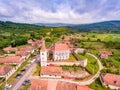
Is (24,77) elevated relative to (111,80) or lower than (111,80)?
lower

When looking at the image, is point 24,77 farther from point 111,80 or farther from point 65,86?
point 111,80

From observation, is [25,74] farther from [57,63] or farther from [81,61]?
[81,61]

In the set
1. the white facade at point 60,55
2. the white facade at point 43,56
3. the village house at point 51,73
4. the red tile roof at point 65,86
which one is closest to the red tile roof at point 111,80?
the village house at point 51,73

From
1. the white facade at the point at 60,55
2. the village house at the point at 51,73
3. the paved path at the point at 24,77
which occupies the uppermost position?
the white facade at the point at 60,55

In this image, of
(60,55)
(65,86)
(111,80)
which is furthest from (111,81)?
(60,55)

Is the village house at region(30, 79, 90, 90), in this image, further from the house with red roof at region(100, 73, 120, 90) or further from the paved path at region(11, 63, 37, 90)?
the house with red roof at region(100, 73, 120, 90)

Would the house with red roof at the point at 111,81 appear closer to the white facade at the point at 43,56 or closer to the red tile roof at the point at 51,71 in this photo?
the red tile roof at the point at 51,71

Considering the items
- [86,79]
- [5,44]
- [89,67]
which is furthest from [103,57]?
[5,44]

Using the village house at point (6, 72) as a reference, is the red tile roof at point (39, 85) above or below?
above

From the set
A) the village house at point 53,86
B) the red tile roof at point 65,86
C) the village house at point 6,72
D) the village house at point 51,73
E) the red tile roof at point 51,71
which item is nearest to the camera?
the red tile roof at point 65,86

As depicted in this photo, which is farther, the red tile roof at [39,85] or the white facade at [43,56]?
the white facade at [43,56]

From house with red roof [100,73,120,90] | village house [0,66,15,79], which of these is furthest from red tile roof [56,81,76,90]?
village house [0,66,15,79]
